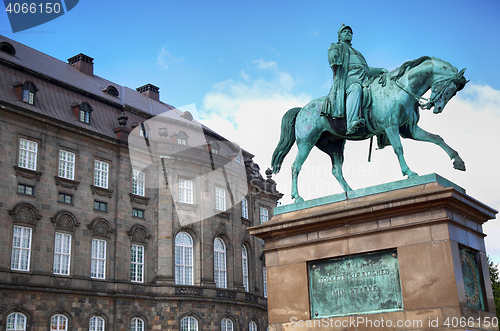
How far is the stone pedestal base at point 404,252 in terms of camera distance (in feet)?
27.1

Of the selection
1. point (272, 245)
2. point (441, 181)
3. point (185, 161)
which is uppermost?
point (185, 161)

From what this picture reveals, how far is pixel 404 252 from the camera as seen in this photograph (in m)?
8.71

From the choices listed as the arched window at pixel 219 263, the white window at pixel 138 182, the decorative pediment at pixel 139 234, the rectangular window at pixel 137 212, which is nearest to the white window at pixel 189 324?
the arched window at pixel 219 263

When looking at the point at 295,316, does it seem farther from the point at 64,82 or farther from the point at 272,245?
the point at 64,82

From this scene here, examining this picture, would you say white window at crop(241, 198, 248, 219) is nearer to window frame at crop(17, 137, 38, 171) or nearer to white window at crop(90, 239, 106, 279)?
white window at crop(90, 239, 106, 279)

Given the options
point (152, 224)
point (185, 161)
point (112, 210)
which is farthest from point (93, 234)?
point (185, 161)

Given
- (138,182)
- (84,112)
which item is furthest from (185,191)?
(84,112)

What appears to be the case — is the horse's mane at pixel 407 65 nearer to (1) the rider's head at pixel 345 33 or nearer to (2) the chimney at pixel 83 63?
(1) the rider's head at pixel 345 33

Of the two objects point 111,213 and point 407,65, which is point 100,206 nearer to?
point 111,213

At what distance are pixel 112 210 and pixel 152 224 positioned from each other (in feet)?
10.5

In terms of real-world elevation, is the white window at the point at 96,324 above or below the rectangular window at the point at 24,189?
below

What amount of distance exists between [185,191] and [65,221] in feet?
31.8

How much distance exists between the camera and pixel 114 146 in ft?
117

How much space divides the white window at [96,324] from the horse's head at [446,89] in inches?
1062
